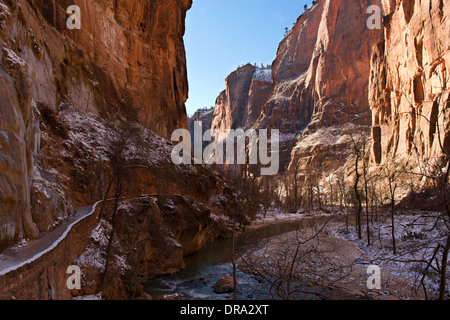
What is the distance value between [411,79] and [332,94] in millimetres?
58777

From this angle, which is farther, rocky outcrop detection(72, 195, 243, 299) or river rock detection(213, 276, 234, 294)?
river rock detection(213, 276, 234, 294)

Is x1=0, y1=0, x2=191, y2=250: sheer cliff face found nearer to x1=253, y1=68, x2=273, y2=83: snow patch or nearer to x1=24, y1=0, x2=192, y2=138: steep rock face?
x1=24, y1=0, x2=192, y2=138: steep rock face

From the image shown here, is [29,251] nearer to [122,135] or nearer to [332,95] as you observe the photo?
[122,135]

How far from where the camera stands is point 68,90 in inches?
754

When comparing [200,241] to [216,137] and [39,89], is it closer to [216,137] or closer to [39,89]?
[39,89]

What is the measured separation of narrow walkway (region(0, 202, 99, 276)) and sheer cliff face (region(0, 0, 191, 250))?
13.6 inches

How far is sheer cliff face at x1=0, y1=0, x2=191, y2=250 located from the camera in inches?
306

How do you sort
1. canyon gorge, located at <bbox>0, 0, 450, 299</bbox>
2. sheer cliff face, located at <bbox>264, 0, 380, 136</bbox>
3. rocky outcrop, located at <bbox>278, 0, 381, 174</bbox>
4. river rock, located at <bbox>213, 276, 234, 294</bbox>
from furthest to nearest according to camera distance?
sheer cliff face, located at <bbox>264, 0, 380, 136</bbox>, rocky outcrop, located at <bbox>278, 0, 381, 174</bbox>, river rock, located at <bbox>213, 276, 234, 294</bbox>, canyon gorge, located at <bbox>0, 0, 450, 299</bbox>

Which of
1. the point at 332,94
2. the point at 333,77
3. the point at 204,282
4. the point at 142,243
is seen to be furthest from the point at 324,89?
the point at 142,243

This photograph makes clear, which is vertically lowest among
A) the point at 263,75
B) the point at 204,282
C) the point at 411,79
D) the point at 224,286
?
the point at 204,282

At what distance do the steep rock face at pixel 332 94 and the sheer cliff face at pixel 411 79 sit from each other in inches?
1060

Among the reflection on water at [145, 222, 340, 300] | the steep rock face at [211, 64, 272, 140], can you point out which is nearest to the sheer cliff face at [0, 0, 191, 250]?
the reflection on water at [145, 222, 340, 300]

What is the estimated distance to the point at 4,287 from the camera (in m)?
4.82
